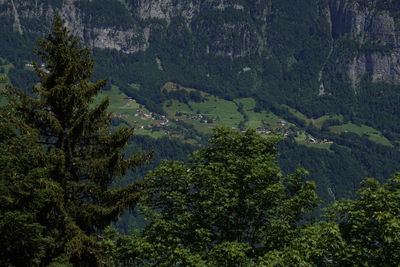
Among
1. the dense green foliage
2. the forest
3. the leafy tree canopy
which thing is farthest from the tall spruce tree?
the leafy tree canopy

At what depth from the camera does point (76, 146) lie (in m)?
28.8

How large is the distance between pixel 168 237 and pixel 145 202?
470 centimetres

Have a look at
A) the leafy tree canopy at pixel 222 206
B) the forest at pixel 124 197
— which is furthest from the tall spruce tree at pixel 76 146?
the leafy tree canopy at pixel 222 206

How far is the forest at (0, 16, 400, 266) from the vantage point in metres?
23.2

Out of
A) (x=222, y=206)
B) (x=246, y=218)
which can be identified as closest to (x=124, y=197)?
(x=222, y=206)

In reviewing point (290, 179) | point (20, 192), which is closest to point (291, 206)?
point (290, 179)

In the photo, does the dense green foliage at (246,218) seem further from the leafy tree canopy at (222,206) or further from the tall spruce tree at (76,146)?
the tall spruce tree at (76,146)

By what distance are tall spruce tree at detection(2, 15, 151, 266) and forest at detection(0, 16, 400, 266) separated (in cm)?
7

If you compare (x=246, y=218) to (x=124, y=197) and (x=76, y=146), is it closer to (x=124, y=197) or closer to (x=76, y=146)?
(x=124, y=197)

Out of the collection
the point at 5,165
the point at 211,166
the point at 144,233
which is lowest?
the point at 144,233

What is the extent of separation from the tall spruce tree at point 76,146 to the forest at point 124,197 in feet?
0.22

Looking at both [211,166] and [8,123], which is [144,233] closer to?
[211,166]

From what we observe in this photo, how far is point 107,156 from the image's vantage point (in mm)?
29000

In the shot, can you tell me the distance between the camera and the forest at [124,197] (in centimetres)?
2316
